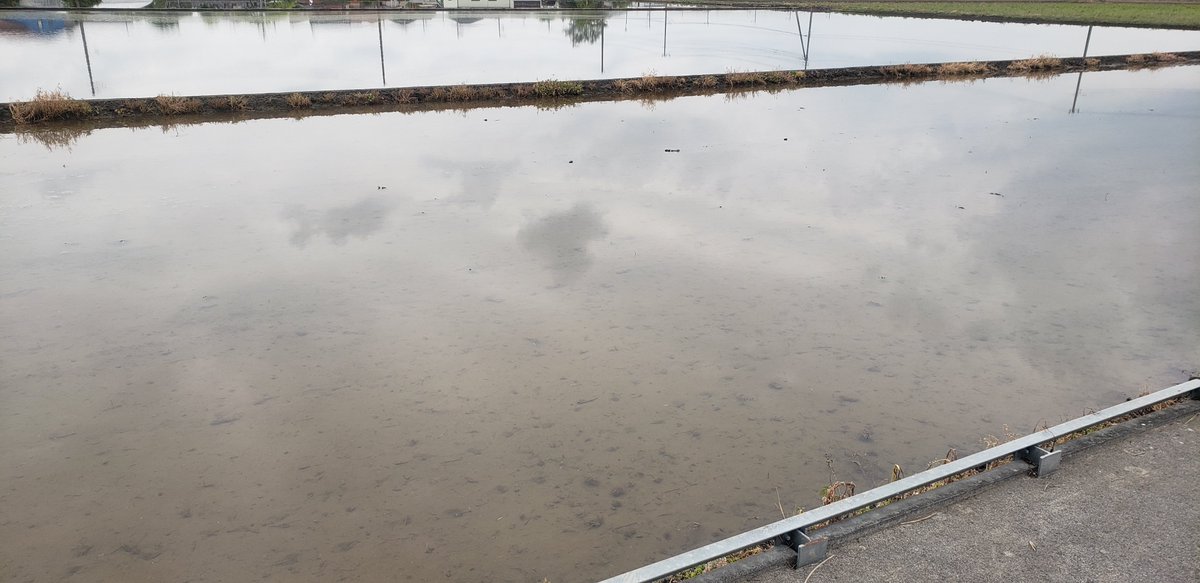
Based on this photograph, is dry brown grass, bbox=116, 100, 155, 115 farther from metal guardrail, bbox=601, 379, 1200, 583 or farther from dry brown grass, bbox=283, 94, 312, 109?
metal guardrail, bbox=601, 379, 1200, 583

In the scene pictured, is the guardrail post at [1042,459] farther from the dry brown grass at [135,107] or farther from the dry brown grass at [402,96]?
the dry brown grass at [135,107]

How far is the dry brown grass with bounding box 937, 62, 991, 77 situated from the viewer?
709 inches

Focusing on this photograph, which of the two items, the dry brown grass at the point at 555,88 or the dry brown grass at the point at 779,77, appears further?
the dry brown grass at the point at 779,77

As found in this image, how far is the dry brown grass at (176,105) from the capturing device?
11.8 meters

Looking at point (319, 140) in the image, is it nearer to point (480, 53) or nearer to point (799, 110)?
point (799, 110)

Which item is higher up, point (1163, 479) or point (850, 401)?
point (1163, 479)

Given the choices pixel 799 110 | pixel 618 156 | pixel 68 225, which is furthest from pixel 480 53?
pixel 68 225

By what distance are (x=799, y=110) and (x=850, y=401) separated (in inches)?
387

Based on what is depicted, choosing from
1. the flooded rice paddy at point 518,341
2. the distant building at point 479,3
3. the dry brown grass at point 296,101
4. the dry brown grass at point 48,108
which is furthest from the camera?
the distant building at point 479,3

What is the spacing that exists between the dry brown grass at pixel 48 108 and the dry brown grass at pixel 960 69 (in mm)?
15988

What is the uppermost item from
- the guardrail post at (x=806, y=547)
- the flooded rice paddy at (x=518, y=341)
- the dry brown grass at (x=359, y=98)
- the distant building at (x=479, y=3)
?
the distant building at (x=479, y=3)

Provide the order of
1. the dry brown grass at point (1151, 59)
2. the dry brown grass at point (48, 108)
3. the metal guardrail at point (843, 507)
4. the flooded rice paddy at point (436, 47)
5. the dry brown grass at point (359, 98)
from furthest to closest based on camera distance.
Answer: the dry brown grass at point (1151, 59), the flooded rice paddy at point (436, 47), the dry brown grass at point (359, 98), the dry brown grass at point (48, 108), the metal guardrail at point (843, 507)

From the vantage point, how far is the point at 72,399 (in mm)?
4004

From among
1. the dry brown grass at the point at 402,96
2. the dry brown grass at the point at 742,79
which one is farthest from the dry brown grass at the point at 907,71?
the dry brown grass at the point at 402,96
